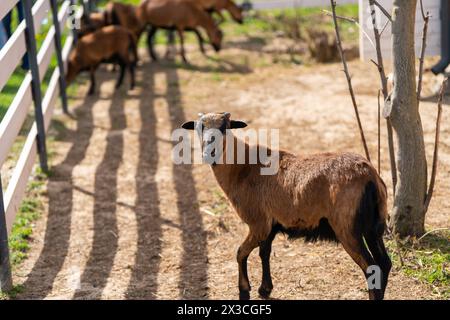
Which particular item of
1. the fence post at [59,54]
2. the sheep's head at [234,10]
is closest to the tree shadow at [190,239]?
the fence post at [59,54]

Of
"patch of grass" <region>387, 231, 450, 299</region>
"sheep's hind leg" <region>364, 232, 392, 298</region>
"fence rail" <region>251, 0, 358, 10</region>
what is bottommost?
"patch of grass" <region>387, 231, 450, 299</region>

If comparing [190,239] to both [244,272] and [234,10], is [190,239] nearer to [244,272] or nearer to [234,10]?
[244,272]

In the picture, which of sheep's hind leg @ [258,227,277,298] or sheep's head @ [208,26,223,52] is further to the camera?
sheep's head @ [208,26,223,52]

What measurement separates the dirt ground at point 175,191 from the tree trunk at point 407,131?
461 mm

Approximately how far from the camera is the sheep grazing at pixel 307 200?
15.8ft

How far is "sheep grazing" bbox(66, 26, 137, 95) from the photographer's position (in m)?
10.9

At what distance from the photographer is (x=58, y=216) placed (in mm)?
7191

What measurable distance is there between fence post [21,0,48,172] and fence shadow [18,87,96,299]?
261 mm

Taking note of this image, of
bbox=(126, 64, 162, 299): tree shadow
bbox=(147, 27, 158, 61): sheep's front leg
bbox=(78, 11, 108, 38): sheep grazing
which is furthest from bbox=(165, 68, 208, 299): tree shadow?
bbox=(147, 27, 158, 61): sheep's front leg

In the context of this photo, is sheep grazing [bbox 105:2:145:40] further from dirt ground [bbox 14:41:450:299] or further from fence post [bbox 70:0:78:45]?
dirt ground [bbox 14:41:450:299]
